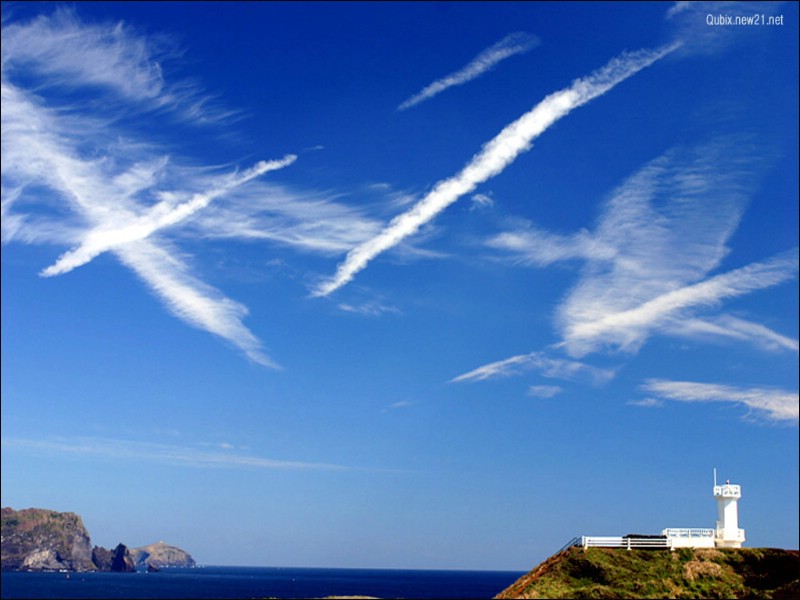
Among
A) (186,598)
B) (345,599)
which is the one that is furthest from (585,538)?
(186,598)

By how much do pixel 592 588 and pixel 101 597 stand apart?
431 feet

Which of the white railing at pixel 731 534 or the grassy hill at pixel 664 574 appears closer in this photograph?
the grassy hill at pixel 664 574

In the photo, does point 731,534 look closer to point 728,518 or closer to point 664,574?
point 728,518

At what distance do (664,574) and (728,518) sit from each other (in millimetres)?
9507

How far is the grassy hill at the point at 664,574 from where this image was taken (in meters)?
50.5

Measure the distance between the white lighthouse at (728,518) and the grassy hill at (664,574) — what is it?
1.68m

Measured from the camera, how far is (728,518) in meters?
58.7

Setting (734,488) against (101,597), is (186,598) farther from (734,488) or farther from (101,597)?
(734,488)

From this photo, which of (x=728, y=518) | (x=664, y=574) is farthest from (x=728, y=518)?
(x=664, y=574)

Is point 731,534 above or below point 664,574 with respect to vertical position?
above

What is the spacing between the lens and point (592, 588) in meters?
50.5

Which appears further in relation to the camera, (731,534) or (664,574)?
(731,534)

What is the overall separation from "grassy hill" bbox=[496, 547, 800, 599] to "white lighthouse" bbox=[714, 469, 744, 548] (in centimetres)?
168

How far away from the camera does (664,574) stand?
172 feet
